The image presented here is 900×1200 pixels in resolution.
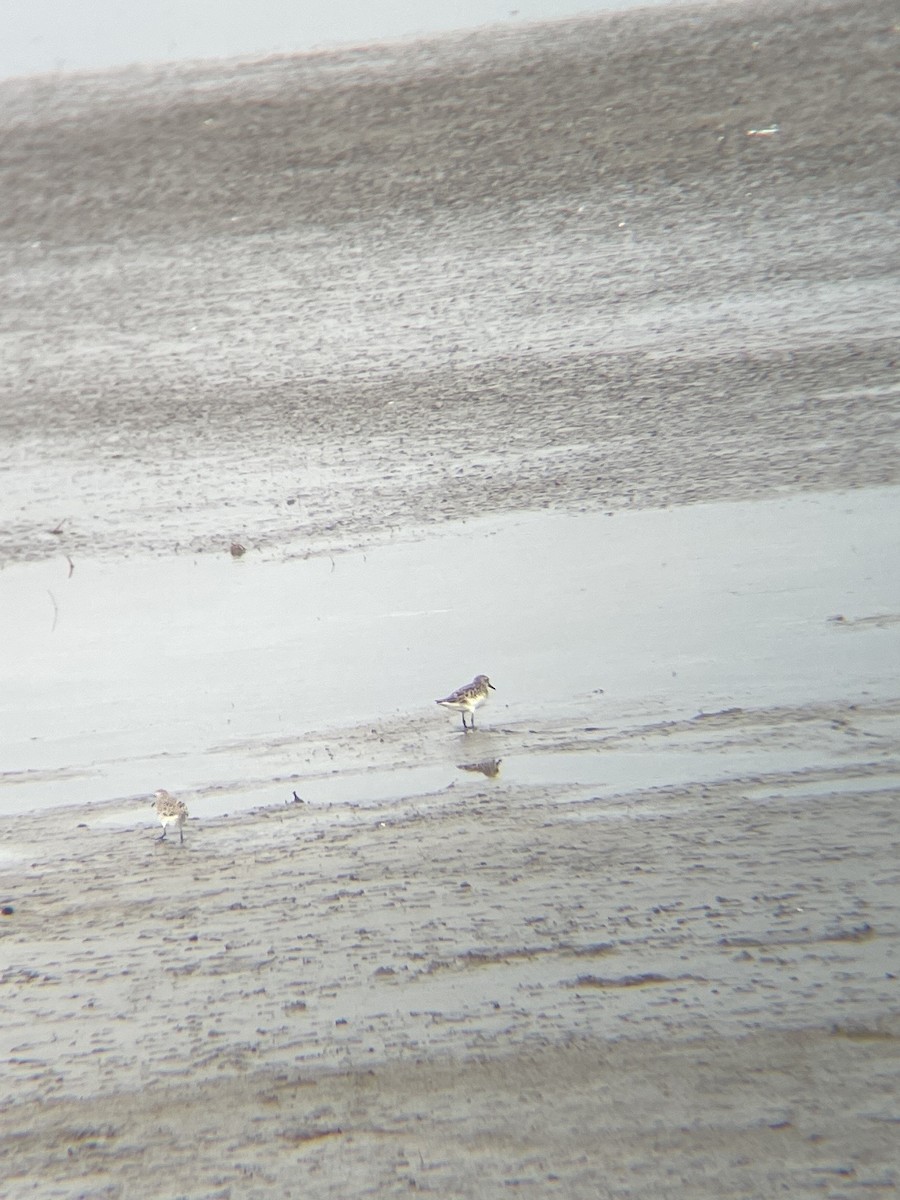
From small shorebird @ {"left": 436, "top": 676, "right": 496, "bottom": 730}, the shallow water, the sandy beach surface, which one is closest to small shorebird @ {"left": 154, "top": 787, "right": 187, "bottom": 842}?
the sandy beach surface

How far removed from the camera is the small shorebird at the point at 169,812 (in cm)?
554

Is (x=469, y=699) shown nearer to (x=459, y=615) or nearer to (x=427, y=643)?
(x=427, y=643)

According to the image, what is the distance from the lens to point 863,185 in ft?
37.2

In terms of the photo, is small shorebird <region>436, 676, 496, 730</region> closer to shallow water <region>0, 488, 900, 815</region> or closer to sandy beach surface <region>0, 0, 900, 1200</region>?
shallow water <region>0, 488, 900, 815</region>

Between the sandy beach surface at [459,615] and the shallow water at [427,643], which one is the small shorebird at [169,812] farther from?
the shallow water at [427,643]

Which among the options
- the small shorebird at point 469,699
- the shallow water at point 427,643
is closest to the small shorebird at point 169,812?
the shallow water at point 427,643

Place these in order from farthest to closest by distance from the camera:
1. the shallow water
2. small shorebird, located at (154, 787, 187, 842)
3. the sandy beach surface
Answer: the shallow water, small shorebird, located at (154, 787, 187, 842), the sandy beach surface

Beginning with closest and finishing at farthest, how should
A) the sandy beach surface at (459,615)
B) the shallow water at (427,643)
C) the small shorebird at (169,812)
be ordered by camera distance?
1. the sandy beach surface at (459,615)
2. the small shorebird at (169,812)
3. the shallow water at (427,643)

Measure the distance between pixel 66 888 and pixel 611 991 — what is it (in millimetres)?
2299

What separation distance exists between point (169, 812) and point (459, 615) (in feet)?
7.66

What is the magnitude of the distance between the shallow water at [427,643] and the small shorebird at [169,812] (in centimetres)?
28

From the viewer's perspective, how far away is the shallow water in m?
6.16

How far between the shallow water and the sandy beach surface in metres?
0.03

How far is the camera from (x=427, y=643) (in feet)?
23.4
